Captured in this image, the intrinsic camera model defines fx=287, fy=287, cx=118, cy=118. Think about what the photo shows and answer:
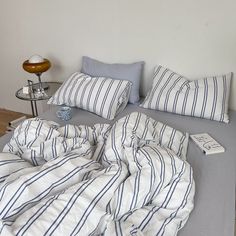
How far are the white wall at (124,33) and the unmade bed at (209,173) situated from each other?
404 mm

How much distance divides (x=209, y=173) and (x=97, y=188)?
0.61 metres

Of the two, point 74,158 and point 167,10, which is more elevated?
point 167,10

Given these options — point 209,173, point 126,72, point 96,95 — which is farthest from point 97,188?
point 126,72

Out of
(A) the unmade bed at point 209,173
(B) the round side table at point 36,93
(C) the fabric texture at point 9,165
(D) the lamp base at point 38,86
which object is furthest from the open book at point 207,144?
(D) the lamp base at point 38,86

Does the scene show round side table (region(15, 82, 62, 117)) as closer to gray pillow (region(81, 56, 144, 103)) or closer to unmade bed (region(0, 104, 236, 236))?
unmade bed (region(0, 104, 236, 236))

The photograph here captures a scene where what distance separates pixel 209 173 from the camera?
1.33 metres

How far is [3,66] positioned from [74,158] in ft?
6.62

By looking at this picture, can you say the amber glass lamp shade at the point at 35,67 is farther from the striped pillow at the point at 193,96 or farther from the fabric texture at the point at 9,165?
the fabric texture at the point at 9,165

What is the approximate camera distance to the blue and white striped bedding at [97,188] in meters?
0.89

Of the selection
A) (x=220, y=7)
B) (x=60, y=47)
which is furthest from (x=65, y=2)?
(x=220, y=7)

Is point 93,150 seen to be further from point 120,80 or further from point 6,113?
point 6,113

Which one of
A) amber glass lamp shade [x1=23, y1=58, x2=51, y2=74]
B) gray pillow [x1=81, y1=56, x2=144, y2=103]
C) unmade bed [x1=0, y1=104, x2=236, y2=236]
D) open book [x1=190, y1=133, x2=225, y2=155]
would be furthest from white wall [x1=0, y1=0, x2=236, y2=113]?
open book [x1=190, y1=133, x2=225, y2=155]

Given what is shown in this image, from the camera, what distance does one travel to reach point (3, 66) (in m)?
2.81

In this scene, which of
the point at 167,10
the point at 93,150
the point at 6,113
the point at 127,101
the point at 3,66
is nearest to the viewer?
the point at 93,150
